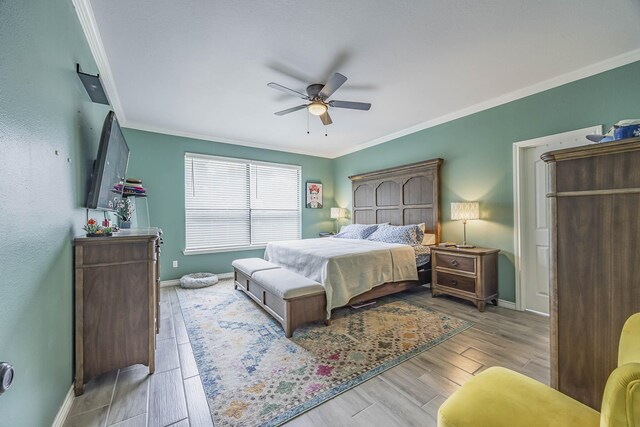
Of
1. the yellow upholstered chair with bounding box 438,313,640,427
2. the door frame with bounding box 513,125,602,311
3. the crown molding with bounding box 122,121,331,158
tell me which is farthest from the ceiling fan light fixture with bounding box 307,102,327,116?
the yellow upholstered chair with bounding box 438,313,640,427

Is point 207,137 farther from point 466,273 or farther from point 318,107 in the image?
point 466,273

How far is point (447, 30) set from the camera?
6.89 ft

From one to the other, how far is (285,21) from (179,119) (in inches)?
108

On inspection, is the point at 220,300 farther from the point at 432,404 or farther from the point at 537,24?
the point at 537,24

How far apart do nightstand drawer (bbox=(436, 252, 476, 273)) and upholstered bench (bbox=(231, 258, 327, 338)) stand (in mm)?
1808

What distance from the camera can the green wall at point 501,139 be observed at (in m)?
2.55

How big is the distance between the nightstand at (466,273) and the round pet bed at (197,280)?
3.49 metres

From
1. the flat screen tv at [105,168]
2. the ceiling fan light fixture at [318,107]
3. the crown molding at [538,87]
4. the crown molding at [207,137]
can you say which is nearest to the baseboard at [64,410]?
the flat screen tv at [105,168]

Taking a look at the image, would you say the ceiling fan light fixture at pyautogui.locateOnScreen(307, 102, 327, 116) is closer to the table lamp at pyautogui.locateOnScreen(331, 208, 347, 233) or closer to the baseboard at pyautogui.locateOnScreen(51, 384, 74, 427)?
the baseboard at pyautogui.locateOnScreen(51, 384, 74, 427)

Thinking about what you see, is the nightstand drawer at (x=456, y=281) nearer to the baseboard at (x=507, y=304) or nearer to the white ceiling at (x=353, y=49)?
the baseboard at (x=507, y=304)

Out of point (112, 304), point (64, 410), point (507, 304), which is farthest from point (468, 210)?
point (64, 410)

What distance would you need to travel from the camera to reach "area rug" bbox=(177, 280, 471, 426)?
1635 millimetres

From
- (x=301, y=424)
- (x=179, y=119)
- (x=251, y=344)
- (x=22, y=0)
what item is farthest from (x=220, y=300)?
(x=22, y=0)

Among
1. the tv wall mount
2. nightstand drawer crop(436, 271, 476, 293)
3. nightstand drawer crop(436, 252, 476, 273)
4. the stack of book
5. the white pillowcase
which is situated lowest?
nightstand drawer crop(436, 271, 476, 293)
